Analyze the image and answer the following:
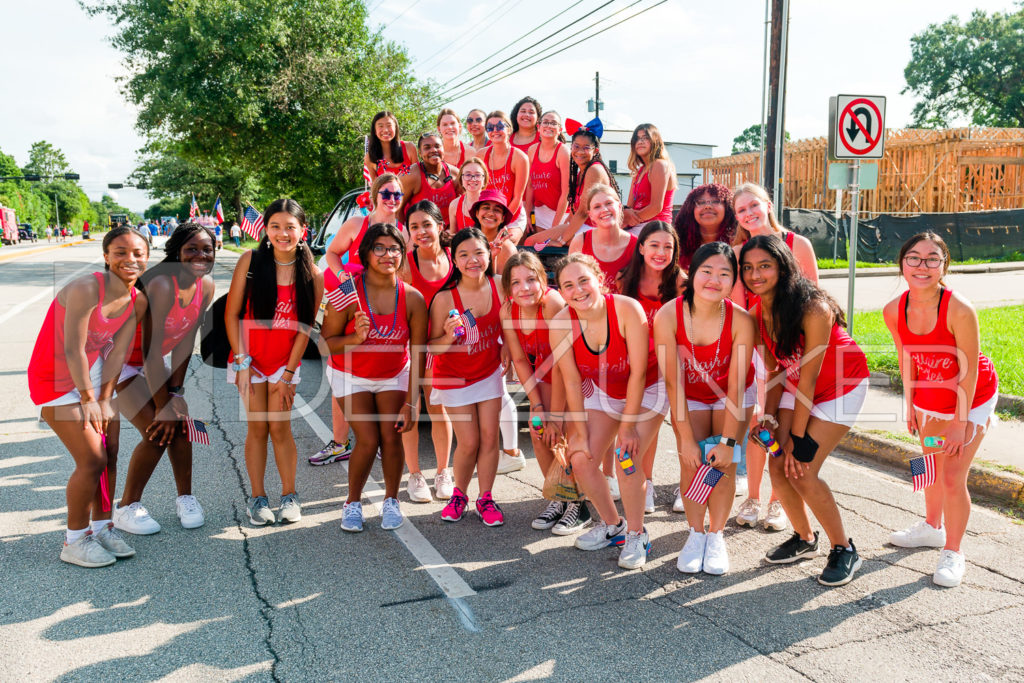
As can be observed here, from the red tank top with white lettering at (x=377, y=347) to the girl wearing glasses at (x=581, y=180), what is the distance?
2.26 metres

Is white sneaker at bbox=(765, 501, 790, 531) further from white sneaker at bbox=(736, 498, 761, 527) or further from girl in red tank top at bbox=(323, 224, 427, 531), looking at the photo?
girl in red tank top at bbox=(323, 224, 427, 531)

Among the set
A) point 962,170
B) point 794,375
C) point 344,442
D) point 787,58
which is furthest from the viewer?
point 962,170

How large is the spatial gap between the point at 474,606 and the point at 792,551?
171 centimetres

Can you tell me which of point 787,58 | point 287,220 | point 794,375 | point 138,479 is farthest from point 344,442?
point 787,58

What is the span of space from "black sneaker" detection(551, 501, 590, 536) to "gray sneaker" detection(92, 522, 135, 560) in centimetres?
232

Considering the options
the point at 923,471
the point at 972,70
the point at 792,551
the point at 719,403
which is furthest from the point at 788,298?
the point at 972,70

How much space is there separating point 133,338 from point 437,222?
197 cm

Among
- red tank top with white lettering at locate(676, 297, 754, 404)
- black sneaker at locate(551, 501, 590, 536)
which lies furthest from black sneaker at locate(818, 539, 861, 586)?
black sneaker at locate(551, 501, 590, 536)

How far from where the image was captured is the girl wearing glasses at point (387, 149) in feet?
A: 22.5

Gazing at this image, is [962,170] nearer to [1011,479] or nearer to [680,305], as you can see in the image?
[1011,479]

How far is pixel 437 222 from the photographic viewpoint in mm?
4984

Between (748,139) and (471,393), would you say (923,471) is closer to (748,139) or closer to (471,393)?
(471,393)

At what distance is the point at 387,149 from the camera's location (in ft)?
22.7

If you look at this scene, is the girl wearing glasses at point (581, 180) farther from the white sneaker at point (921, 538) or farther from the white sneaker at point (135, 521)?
the white sneaker at point (135, 521)
